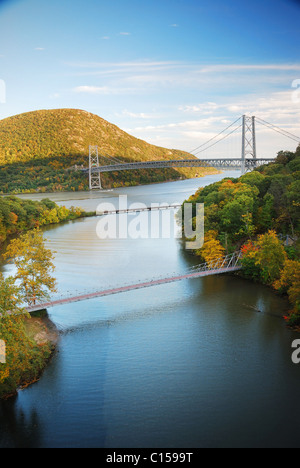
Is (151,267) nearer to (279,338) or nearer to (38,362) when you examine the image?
(279,338)

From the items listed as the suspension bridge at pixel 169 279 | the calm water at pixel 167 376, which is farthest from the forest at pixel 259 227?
the calm water at pixel 167 376

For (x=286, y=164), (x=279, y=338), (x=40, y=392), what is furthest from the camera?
(x=286, y=164)

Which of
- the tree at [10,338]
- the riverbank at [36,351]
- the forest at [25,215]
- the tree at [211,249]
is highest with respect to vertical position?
the forest at [25,215]

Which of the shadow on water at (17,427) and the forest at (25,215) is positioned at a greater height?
the forest at (25,215)

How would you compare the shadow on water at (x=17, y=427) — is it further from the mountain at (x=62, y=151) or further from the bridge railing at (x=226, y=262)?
the mountain at (x=62, y=151)

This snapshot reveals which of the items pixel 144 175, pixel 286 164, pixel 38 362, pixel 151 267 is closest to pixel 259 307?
pixel 151 267

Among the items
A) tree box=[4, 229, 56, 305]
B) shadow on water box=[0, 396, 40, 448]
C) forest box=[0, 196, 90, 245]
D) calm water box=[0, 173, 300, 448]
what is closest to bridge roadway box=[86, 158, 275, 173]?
forest box=[0, 196, 90, 245]
